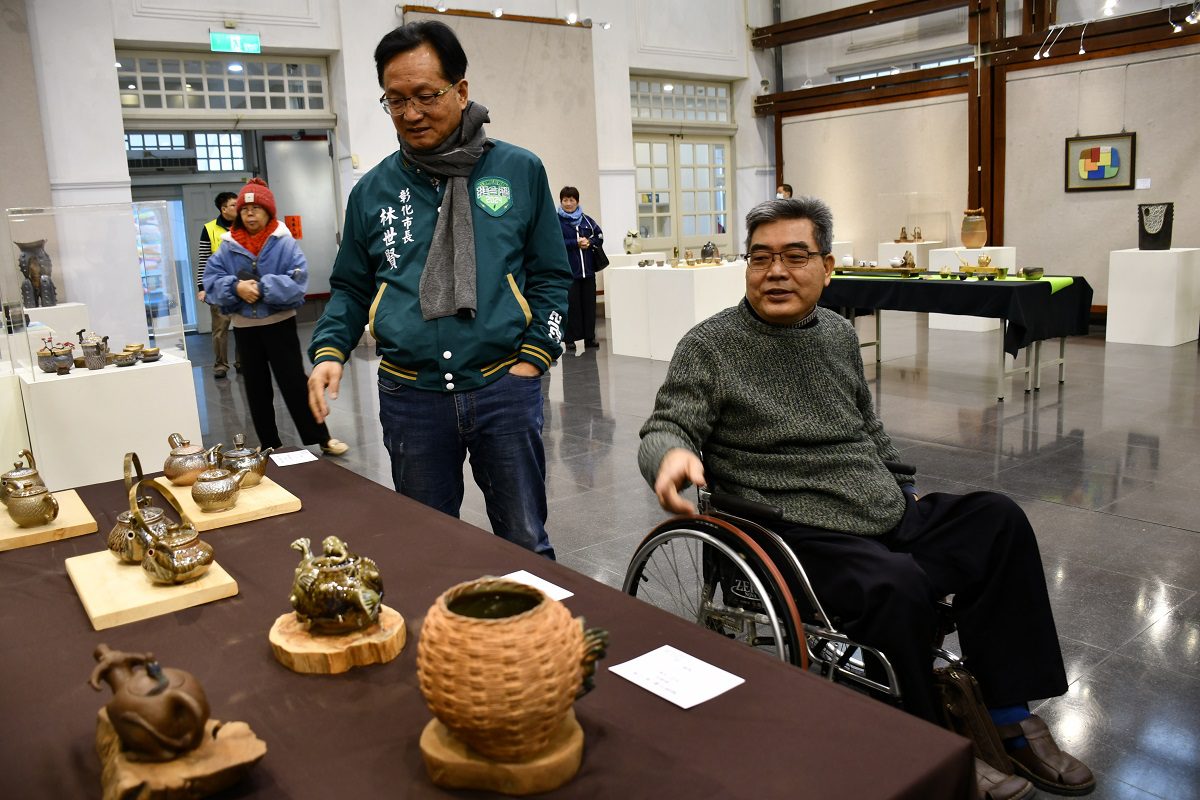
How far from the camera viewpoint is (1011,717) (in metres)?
2.04

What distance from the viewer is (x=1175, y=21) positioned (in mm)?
8977

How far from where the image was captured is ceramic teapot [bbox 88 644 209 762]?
94 cm

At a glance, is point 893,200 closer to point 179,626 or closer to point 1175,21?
point 1175,21

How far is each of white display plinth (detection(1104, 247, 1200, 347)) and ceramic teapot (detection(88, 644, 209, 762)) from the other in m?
8.78

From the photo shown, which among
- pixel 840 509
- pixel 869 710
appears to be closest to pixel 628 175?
pixel 840 509

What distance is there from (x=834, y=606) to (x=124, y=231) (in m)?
3.64

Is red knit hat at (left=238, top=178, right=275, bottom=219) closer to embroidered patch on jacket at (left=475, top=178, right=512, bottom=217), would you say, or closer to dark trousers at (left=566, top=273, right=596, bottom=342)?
embroidered patch on jacket at (left=475, top=178, right=512, bottom=217)

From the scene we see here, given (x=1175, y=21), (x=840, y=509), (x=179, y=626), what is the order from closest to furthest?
(x=179, y=626) → (x=840, y=509) → (x=1175, y=21)

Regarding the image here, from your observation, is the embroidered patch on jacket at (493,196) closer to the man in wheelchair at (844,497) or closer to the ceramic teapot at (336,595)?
the man in wheelchair at (844,497)

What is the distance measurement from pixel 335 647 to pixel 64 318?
3.46 metres

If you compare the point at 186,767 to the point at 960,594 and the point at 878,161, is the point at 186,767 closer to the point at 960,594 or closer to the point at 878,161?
the point at 960,594

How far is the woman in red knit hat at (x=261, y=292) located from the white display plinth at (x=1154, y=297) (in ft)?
22.7

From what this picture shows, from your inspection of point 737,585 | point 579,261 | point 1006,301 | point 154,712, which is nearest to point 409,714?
point 154,712

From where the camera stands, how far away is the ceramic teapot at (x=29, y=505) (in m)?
1.78
